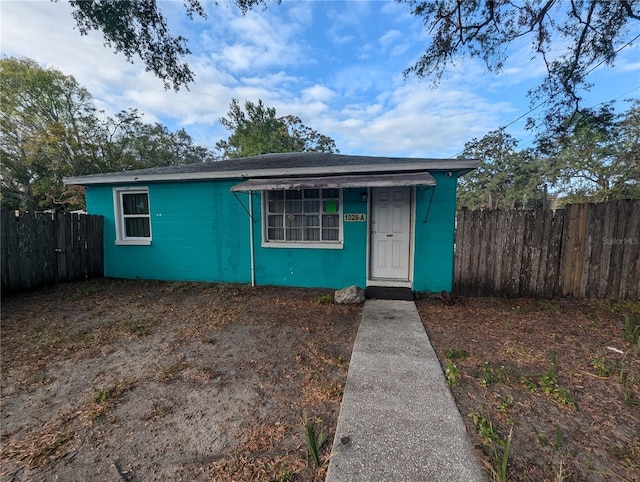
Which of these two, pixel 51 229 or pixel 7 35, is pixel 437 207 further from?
pixel 7 35

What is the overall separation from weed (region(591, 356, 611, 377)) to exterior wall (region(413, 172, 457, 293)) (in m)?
2.63

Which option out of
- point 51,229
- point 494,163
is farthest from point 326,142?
point 51,229

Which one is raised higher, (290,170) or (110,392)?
(290,170)

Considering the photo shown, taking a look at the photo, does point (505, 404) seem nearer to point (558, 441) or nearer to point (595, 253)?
point (558, 441)

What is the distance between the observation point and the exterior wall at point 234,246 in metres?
5.49

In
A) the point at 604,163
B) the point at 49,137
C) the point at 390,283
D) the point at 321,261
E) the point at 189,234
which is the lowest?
the point at 390,283

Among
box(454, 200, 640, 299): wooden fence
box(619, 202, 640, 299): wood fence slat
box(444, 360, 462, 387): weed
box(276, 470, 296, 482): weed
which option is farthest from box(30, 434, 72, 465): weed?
box(619, 202, 640, 299): wood fence slat

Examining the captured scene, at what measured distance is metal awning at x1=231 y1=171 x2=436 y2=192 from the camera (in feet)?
15.4

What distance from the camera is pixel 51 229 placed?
19.7ft

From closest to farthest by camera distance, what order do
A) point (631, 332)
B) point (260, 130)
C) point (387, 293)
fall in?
point (631, 332) → point (387, 293) → point (260, 130)

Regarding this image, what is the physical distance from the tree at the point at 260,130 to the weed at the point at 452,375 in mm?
23917

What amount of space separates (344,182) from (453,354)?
10.4ft

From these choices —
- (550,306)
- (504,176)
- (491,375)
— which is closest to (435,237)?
(550,306)

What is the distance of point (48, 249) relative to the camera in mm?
5965
